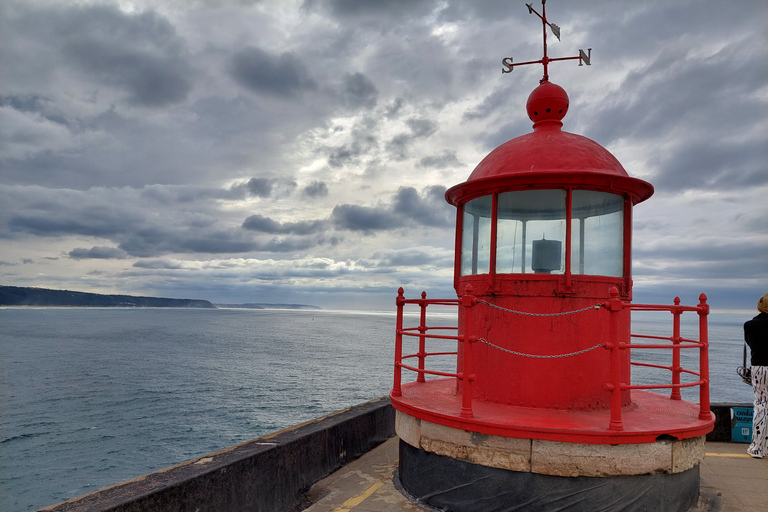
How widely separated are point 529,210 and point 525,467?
8.40 feet

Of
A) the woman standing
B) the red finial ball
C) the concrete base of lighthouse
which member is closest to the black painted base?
the concrete base of lighthouse

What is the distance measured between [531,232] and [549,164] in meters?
0.73

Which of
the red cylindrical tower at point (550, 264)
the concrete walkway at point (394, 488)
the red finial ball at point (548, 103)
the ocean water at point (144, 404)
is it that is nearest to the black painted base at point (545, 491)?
the concrete walkway at point (394, 488)

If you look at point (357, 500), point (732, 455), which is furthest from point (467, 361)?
point (732, 455)

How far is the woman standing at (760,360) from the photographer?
6.15m

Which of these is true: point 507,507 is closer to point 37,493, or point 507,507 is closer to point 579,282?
point 579,282

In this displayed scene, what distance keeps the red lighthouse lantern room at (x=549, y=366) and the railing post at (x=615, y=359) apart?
0.01 metres

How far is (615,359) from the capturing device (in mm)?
4105

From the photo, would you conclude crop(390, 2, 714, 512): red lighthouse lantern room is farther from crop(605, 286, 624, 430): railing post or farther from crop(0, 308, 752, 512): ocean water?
crop(0, 308, 752, 512): ocean water

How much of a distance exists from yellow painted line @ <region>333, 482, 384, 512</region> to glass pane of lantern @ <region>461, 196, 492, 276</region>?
8.66ft

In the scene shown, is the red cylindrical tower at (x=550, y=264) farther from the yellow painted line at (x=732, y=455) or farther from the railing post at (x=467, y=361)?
the yellow painted line at (x=732, y=455)

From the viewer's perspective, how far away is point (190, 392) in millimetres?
24734

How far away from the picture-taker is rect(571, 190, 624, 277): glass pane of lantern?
507 cm

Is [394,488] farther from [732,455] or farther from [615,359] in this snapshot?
[732,455]
